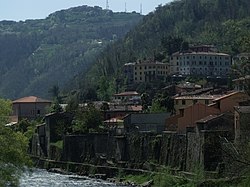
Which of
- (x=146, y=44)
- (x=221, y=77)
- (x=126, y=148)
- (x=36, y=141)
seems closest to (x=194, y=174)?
(x=126, y=148)

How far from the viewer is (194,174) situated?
5166 cm

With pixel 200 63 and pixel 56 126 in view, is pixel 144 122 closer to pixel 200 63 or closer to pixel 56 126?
pixel 56 126

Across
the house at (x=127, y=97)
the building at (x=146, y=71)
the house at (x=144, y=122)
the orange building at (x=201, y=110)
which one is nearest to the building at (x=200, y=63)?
the building at (x=146, y=71)

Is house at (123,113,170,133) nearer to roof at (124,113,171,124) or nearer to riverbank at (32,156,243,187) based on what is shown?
roof at (124,113,171,124)

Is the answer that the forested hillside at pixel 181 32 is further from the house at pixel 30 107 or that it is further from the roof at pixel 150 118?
the roof at pixel 150 118

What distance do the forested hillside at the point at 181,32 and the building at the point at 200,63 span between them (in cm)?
612

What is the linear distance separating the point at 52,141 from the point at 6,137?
58.4 metres

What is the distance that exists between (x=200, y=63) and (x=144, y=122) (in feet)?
192

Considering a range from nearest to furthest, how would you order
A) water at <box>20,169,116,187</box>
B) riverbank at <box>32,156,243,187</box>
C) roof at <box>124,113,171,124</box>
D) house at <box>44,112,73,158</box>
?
riverbank at <box>32,156,243,187</box> < water at <box>20,169,116,187</box> < roof at <box>124,113,171,124</box> < house at <box>44,112,73,158</box>

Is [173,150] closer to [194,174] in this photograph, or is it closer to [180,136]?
[180,136]

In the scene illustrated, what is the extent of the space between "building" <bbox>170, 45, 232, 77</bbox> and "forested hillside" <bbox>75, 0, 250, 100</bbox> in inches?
241

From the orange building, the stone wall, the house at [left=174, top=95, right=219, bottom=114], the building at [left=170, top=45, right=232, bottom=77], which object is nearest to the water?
the stone wall

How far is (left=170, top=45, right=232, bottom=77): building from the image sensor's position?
436 feet

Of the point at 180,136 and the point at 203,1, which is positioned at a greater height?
the point at 203,1
